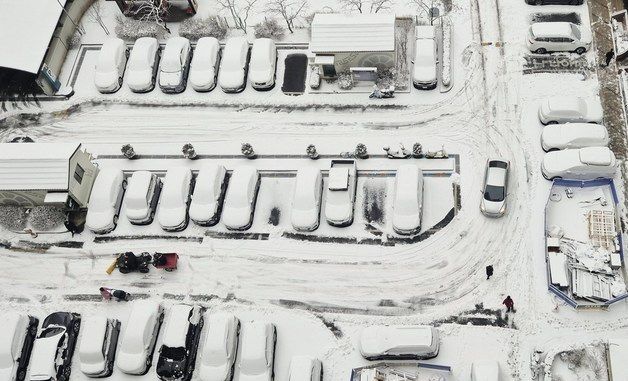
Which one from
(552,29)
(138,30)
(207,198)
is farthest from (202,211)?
(552,29)

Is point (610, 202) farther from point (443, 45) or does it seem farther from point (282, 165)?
point (282, 165)

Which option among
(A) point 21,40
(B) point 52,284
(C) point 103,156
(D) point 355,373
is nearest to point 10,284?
(B) point 52,284

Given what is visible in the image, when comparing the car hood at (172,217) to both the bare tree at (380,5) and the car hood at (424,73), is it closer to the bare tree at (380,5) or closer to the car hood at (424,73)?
the car hood at (424,73)

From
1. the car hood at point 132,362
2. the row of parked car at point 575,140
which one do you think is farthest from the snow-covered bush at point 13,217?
the row of parked car at point 575,140

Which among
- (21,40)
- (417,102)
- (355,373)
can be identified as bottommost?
(355,373)

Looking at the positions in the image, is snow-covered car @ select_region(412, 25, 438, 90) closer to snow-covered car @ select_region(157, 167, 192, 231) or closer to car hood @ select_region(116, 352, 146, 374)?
snow-covered car @ select_region(157, 167, 192, 231)

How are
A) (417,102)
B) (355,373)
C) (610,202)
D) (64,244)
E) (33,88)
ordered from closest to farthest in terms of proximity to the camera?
(355,373), (610,202), (64,244), (417,102), (33,88)
